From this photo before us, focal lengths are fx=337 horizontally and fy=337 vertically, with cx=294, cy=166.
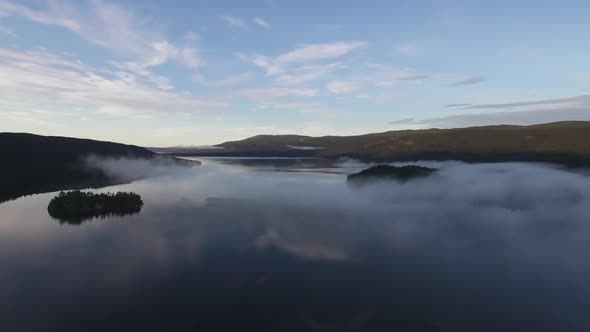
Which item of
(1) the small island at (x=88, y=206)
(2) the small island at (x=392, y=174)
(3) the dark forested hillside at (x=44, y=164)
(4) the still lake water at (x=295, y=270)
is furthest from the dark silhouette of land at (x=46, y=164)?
(2) the small island at (x=392, y=174)

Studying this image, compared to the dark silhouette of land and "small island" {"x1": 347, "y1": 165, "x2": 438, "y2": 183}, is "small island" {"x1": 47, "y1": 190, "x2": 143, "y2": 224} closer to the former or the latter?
the dark silhouette of land

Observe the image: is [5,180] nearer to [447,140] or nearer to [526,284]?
[526,284]

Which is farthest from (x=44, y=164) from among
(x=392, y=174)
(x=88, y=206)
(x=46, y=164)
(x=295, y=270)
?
(x=295, y=270)

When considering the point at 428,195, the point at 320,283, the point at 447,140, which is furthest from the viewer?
the point at 447,140

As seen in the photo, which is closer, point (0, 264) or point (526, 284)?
point (526, 284)

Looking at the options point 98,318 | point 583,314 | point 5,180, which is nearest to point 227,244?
point 98,318

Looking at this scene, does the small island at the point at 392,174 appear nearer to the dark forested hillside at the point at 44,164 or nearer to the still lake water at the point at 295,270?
the still lake water at the point at 295,270
